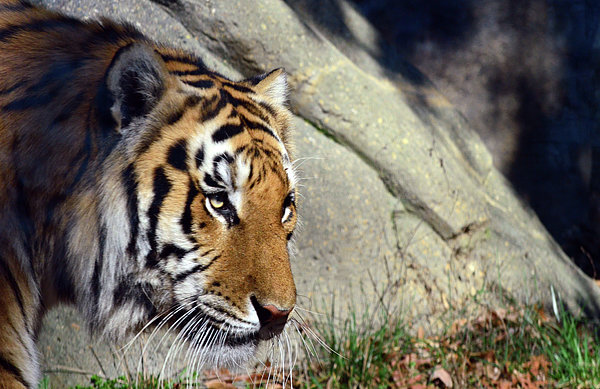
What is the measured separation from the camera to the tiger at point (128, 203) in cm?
233

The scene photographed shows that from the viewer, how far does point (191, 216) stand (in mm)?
2391

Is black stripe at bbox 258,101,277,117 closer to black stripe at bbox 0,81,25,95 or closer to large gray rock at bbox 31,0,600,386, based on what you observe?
black stripe at bbox 0,81,25,95

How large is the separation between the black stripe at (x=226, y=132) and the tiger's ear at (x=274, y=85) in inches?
17.3

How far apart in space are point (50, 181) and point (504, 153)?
5487mm

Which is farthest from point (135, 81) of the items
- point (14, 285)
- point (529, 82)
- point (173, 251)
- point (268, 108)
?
point (529, 82)

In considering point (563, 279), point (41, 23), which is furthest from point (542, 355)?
point (41, 23)

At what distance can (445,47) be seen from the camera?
6.81m

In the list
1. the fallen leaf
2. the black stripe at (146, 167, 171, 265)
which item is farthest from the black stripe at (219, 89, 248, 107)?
the fallen leaf

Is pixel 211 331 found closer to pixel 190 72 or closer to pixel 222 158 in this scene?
pixel 222 158

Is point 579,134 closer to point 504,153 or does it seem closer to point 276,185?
point 504,153

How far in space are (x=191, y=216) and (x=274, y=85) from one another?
88cm

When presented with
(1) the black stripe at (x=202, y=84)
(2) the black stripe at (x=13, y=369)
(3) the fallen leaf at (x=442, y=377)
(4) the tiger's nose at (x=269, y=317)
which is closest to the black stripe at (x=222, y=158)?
(1) the black stripe at (x=202, y=84)

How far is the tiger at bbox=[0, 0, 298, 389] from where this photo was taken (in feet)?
7.66

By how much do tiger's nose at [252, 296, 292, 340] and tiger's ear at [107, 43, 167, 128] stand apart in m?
0.80
